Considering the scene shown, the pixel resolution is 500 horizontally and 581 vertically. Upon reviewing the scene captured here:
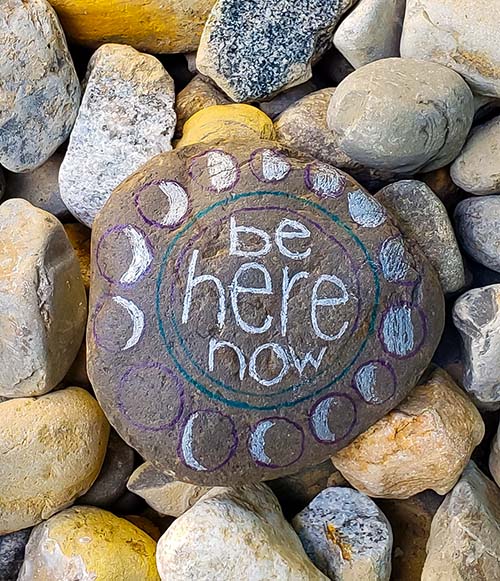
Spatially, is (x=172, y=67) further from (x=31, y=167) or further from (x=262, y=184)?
(x=262, y=184)

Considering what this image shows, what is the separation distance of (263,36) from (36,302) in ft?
1.92

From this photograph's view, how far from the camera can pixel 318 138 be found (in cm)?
134

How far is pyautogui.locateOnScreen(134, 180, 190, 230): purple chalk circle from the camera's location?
119 centimetres

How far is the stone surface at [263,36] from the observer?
1337mm

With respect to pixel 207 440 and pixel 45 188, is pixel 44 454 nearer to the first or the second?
pixel 207 440

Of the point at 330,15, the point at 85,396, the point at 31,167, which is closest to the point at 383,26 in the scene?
the point at 330,15

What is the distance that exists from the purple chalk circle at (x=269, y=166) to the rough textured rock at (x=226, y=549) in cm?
51

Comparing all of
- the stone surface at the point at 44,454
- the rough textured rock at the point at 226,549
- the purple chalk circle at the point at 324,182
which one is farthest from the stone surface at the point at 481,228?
the stone surface at the point at 44,454

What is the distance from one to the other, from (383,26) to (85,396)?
80cm

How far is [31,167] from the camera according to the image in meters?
1.40

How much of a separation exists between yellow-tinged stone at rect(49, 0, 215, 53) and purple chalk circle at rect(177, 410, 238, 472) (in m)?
0.70

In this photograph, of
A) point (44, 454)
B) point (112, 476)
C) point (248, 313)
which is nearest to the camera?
point (248, 313)

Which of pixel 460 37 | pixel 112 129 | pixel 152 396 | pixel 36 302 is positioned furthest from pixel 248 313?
pixel 460 37

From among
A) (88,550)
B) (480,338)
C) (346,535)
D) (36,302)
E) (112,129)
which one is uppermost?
(112,129)
